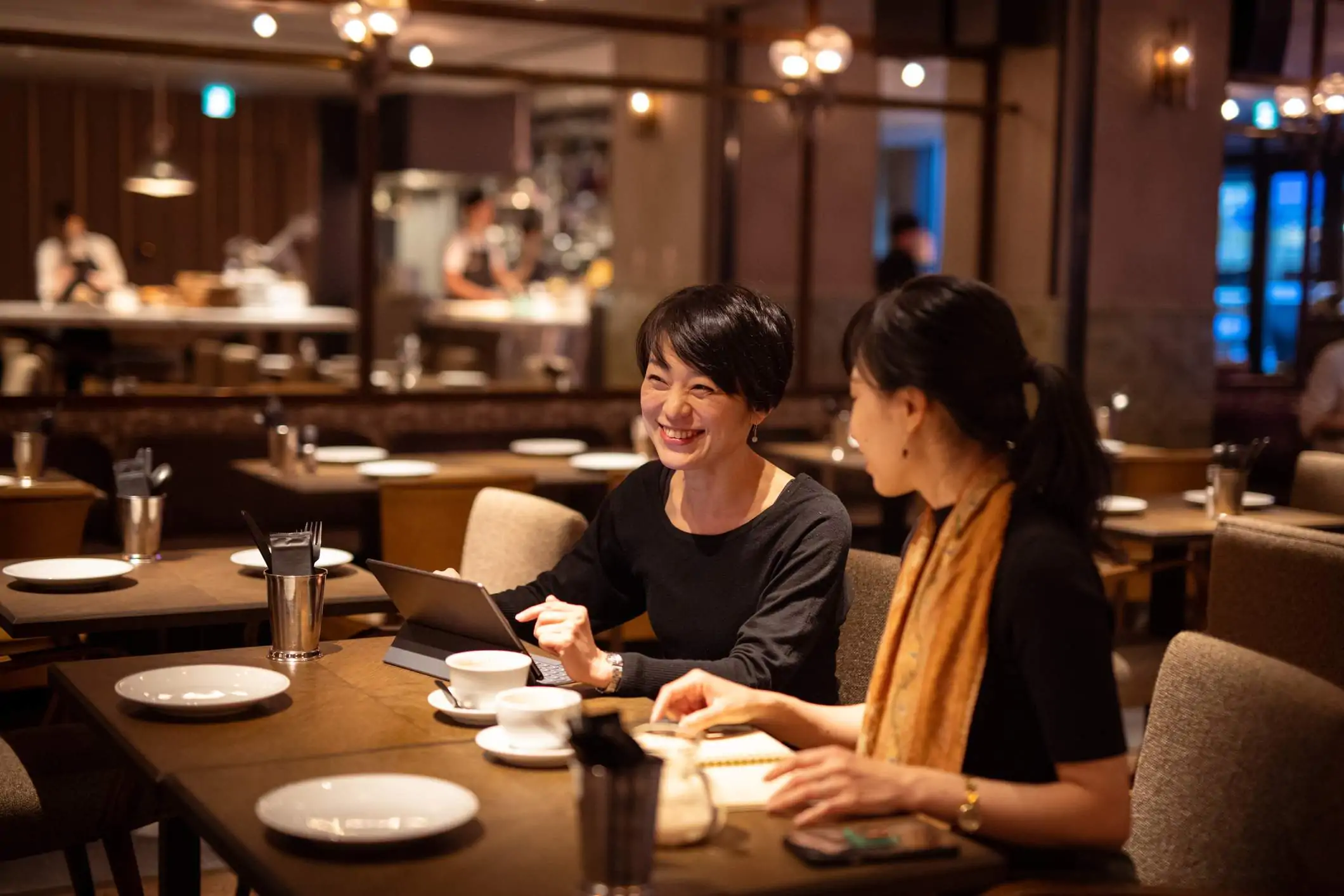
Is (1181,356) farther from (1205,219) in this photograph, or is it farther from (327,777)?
(327,777)

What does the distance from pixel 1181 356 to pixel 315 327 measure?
491cm

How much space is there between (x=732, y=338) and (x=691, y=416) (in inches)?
5.3

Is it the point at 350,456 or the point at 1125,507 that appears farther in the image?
the point at 350,456

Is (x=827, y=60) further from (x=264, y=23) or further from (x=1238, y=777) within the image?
(x=1238, y=777)

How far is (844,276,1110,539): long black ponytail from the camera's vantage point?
5.64 ft

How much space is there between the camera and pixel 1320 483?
4660 mm

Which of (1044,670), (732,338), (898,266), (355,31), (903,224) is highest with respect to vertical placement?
(355,31)

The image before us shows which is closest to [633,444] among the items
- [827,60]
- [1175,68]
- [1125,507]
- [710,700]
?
[827,60]

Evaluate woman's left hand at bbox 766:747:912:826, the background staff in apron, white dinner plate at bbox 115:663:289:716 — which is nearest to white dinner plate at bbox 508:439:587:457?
white dinner plate at bbox 115:663:289:716

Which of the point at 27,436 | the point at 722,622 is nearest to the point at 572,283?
the point at 27,436

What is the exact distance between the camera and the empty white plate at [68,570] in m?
2.98

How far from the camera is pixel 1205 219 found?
8219 mm

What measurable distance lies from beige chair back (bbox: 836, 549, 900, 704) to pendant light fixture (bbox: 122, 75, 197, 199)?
32.9ft

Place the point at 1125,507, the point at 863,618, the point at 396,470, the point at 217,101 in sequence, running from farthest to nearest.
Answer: the point at 217,101
the point at 396,470
the point at 1125,507
the point at 863,618
